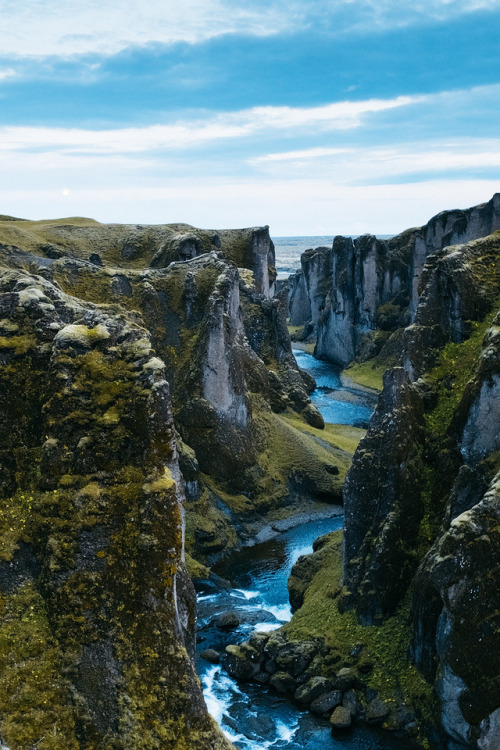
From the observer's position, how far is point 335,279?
16288 centimetres

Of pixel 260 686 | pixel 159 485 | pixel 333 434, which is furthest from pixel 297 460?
pixel 159 485

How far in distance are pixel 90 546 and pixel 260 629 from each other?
23132mm

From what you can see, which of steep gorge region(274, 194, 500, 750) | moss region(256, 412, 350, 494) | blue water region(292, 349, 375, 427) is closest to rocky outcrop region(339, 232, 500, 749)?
steep gorge region(274, 194, 500, 750)

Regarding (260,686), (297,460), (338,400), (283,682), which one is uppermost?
(338,400)

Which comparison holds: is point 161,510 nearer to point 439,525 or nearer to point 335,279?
point 439,525

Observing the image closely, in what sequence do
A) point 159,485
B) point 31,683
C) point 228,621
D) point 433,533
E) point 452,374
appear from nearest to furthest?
point 31,683, point 159,485, point 433,533, point 452,374, point 228,621

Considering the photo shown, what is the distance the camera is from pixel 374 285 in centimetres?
15312

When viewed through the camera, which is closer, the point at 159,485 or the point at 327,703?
the point at 159,485

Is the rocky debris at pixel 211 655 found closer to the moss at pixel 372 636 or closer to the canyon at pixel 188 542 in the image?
the canyon at pixel 188 542

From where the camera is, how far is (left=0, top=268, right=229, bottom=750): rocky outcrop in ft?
102

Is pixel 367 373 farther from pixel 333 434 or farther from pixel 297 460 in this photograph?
pixel 297 460

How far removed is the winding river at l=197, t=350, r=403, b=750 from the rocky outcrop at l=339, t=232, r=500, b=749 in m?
6.46

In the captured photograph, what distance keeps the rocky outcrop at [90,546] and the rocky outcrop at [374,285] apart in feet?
334

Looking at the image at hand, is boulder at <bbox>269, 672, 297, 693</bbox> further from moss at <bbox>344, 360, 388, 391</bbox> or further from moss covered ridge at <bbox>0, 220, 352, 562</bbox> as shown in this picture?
moss at <bbox>344, 360, 388, 391</bbox>
